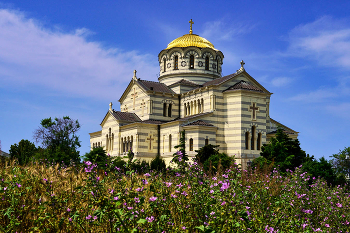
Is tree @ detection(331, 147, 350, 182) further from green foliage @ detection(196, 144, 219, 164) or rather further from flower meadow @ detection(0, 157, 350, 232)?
flower meadow @ detection(0, 157, 350, 232)

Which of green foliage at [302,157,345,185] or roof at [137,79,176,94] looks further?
roof at [137,79,176,94]

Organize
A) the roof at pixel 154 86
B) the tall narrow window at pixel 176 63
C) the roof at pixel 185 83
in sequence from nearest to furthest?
the roof at pixel 154 86 < the roof at pixel 185 83 < the tall narrow window at pixel 176 63

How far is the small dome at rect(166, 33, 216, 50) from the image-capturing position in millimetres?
51094

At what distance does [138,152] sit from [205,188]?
110 ft

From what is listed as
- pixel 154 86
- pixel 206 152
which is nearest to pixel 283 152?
pixel 206 152

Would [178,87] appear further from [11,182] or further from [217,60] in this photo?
[11,182]

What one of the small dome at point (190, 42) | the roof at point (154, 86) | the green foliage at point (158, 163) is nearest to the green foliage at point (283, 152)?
the green foliage at point (158, 163)

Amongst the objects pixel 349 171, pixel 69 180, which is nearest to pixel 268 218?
pixel 69 180

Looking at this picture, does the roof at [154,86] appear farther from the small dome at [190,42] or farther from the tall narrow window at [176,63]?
the small dome at [190,42]

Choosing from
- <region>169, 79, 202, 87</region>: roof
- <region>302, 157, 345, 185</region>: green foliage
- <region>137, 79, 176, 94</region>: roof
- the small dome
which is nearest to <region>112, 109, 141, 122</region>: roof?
<region>137, 79, 176, 94</region>: roof

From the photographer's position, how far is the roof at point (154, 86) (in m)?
47.0

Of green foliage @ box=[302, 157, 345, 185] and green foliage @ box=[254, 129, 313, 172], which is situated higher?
green foliage @ box=[254, 129, 313, 172]

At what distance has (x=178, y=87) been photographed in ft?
158

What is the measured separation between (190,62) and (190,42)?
3.16 m
